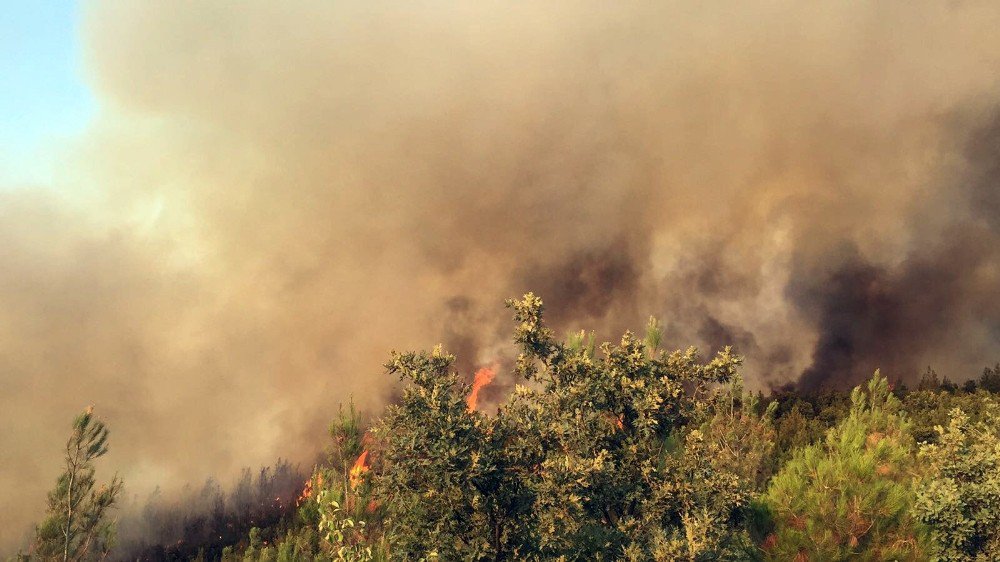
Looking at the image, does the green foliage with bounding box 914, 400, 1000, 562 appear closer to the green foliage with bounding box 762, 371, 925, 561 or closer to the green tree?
the green foliage with bounding box 762, 371, 925, 561

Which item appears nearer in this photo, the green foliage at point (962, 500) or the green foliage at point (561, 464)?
the green foliage at point (561, 464)

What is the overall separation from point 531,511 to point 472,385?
133 inches

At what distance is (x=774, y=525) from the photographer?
114 feet

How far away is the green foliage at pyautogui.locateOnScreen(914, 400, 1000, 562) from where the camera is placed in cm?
2664

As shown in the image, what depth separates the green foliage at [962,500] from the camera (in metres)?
26.6

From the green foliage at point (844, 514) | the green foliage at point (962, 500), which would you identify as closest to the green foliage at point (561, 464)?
the green foliage at point (962, 500)

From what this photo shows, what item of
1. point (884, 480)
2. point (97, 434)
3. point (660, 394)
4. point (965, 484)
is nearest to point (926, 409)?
point (884, 480)

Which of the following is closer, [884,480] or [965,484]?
[965,484]

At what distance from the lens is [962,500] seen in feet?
88.6

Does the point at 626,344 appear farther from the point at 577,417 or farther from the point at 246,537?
the point at 246,537

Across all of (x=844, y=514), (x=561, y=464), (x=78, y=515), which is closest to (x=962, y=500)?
(x=844, y=514)

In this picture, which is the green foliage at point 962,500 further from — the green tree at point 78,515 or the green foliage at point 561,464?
the green tree at point 78,515

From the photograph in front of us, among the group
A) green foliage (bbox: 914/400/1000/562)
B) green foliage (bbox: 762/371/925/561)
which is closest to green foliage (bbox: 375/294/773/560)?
green foliage (bbox: 914/400/1000/562)

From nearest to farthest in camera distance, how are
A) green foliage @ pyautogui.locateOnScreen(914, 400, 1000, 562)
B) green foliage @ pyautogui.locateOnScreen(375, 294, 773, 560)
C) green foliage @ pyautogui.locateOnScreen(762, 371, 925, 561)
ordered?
green foliage @ pyautogui.locateOnScreen(375, 294, 773, 560), green foliage @ pyautogui.locateOnScreen(914, 400, 1000, 562), green foliage @ pyautogui.locateOnScreen(762, 371, 925, 561)
